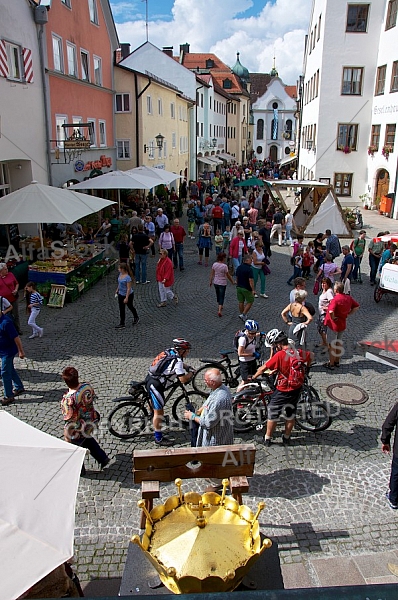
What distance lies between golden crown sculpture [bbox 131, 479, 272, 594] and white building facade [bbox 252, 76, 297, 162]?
8679cm

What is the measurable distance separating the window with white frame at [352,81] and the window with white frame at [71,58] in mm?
18467

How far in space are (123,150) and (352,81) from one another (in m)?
15.4

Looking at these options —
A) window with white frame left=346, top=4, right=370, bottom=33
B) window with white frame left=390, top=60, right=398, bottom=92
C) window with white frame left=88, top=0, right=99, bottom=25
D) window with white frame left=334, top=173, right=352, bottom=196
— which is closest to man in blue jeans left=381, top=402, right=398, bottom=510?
window with white frame left=88, top=0, right=99, bottom=25

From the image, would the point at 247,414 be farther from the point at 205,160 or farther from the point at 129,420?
the point at 205,160

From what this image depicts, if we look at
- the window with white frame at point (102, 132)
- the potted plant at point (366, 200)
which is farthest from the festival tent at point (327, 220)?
the window with white frame at point (102, 132)

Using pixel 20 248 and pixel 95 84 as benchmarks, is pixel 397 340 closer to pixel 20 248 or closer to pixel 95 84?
pixel 20 248

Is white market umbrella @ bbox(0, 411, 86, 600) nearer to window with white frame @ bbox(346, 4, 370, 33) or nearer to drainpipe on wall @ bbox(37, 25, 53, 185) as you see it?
drainpipe on wall @ bbox(37, 25, 53, 185)

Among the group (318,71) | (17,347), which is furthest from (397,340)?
(318,71)

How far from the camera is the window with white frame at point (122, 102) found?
87.0ft

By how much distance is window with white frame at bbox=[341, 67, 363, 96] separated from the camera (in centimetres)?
3108

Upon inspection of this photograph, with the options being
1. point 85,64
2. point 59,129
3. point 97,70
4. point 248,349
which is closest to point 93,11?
point 97,70

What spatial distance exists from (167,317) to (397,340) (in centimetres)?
522

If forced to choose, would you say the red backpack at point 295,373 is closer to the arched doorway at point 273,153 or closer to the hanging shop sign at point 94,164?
the hanging shop sign at point 94,164

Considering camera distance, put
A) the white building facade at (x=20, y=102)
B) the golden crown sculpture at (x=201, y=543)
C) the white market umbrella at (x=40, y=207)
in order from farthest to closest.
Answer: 1. the white building facade at (x=20, y=102)
2. the white market umbrella at (x=40, y=207)
3. the golden crown sculpture at (x=201, y=543)
